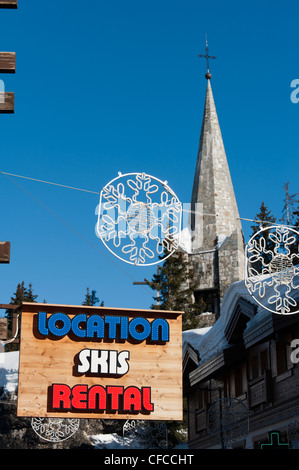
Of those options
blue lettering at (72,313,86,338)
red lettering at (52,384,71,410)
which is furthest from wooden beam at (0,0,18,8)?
red lettering at (52,384,71,410)

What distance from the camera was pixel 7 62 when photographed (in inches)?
585

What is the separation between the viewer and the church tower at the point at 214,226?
62.1 metres

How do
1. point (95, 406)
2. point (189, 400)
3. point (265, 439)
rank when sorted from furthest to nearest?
1. point (189, 400)
2. point (265, 439)
3. point (95, 406)

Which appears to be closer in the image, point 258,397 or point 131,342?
point 131,342

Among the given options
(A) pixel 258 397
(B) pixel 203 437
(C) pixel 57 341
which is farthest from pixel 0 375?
(C) pixel 57 341

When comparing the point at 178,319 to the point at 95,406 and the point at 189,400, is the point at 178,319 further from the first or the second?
the point at 189,400

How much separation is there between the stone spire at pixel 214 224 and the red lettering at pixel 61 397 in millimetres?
44165

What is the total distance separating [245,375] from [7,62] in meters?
14.5

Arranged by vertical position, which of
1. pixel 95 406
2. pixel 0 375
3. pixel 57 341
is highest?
pixel 0 375

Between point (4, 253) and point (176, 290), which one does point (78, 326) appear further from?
point (176, 290)

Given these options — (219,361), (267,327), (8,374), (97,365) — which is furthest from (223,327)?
(8,374)

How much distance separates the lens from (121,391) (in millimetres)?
16438

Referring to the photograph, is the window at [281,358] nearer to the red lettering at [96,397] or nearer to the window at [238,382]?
the window at [238,382]
